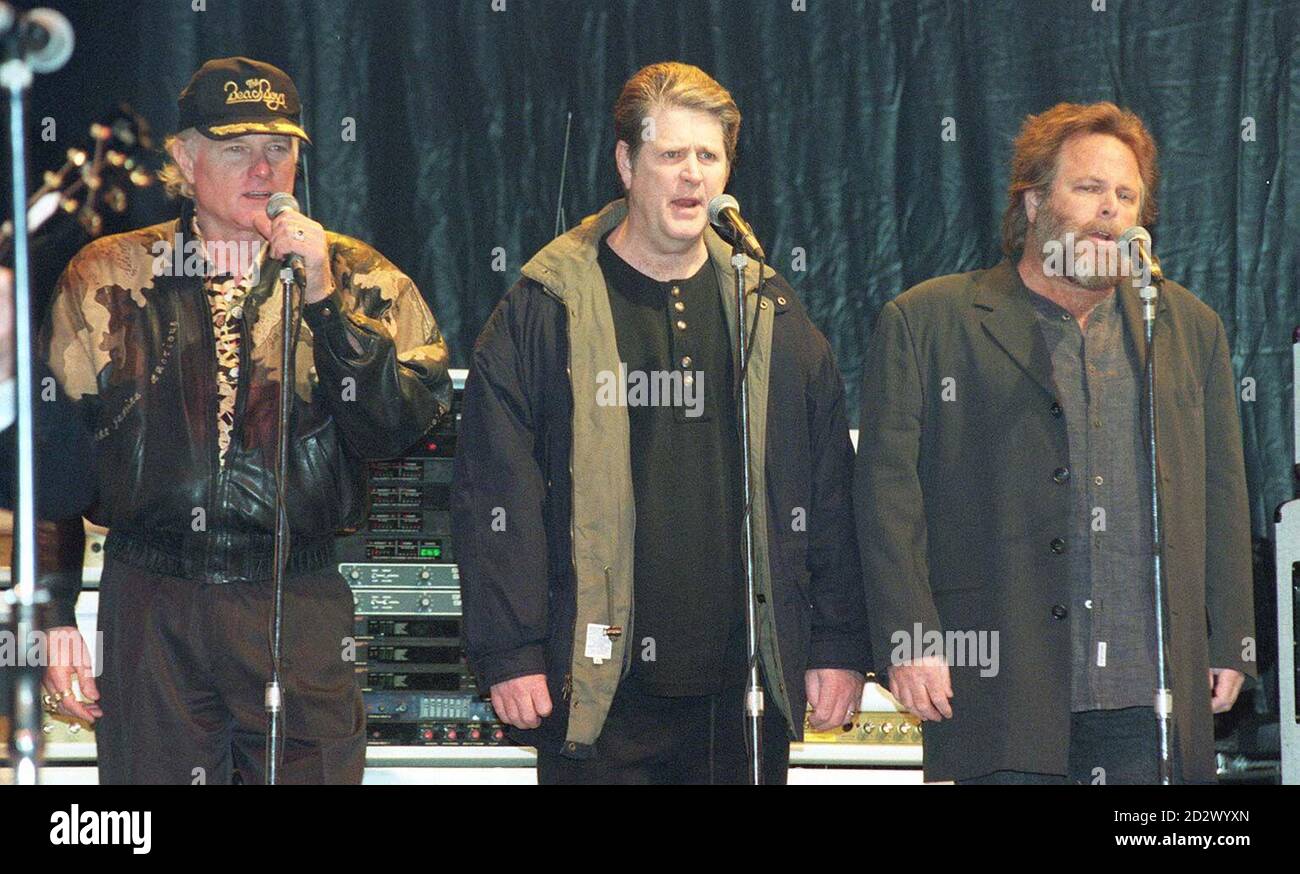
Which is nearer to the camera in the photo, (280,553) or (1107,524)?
(280,553)

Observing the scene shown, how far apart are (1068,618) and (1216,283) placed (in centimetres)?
158

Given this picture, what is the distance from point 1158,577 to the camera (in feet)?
11.3

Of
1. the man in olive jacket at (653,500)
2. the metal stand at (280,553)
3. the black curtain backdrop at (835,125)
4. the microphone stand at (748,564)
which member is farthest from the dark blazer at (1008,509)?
the metal stand at (280,553)

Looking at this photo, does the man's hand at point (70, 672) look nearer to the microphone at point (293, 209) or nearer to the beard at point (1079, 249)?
the microphone at point (293, 209)

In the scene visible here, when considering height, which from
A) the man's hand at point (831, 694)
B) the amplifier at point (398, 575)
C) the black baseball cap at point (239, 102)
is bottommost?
the man's hand at point (831, 694)

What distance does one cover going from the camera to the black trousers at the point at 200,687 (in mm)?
3592

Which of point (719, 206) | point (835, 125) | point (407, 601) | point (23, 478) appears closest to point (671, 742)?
point (407, 601)

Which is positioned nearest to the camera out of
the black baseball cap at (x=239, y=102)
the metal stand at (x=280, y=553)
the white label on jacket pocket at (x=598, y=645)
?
the metal stand at (x=280, y=553)

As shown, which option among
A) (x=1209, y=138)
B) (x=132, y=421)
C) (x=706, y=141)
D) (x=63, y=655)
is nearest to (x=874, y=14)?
(x=1209, y=138)

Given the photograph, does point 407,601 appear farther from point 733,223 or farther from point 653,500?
point 733,223

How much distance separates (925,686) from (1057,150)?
126cm

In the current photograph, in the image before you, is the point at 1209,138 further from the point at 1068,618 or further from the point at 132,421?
the point at 132,421

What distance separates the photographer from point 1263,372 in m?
4.80

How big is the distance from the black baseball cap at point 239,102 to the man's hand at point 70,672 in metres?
1.13
